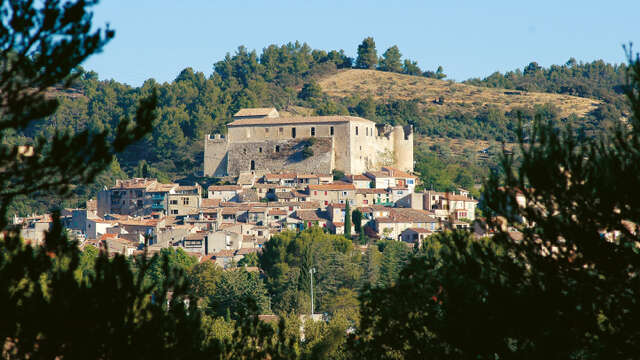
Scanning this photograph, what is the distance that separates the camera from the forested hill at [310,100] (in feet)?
328

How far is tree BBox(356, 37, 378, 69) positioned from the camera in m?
137

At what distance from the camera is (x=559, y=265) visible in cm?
1202

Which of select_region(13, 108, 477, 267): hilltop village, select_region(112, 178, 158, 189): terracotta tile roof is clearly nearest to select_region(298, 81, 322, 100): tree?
select_region(13, 108, 477, 267): hilltop village

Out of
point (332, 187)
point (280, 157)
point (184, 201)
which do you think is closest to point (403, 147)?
point (280, 157)

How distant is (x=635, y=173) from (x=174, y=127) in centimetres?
9052

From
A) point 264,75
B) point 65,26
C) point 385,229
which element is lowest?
point 385,229

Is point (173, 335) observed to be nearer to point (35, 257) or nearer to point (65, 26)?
point (35, 257)

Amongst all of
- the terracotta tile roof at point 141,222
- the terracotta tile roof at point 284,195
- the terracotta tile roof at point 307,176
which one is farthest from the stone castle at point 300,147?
the terracotta tile roof at point 141,222

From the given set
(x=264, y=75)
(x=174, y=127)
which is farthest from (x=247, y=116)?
(x=264, y=75)

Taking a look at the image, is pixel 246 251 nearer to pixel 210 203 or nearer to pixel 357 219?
pixel 357 219

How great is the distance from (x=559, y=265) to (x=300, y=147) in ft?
217

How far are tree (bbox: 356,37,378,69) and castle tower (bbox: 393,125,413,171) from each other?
53.4m

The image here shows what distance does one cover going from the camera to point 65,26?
965cm

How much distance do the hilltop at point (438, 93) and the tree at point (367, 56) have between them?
215cm
